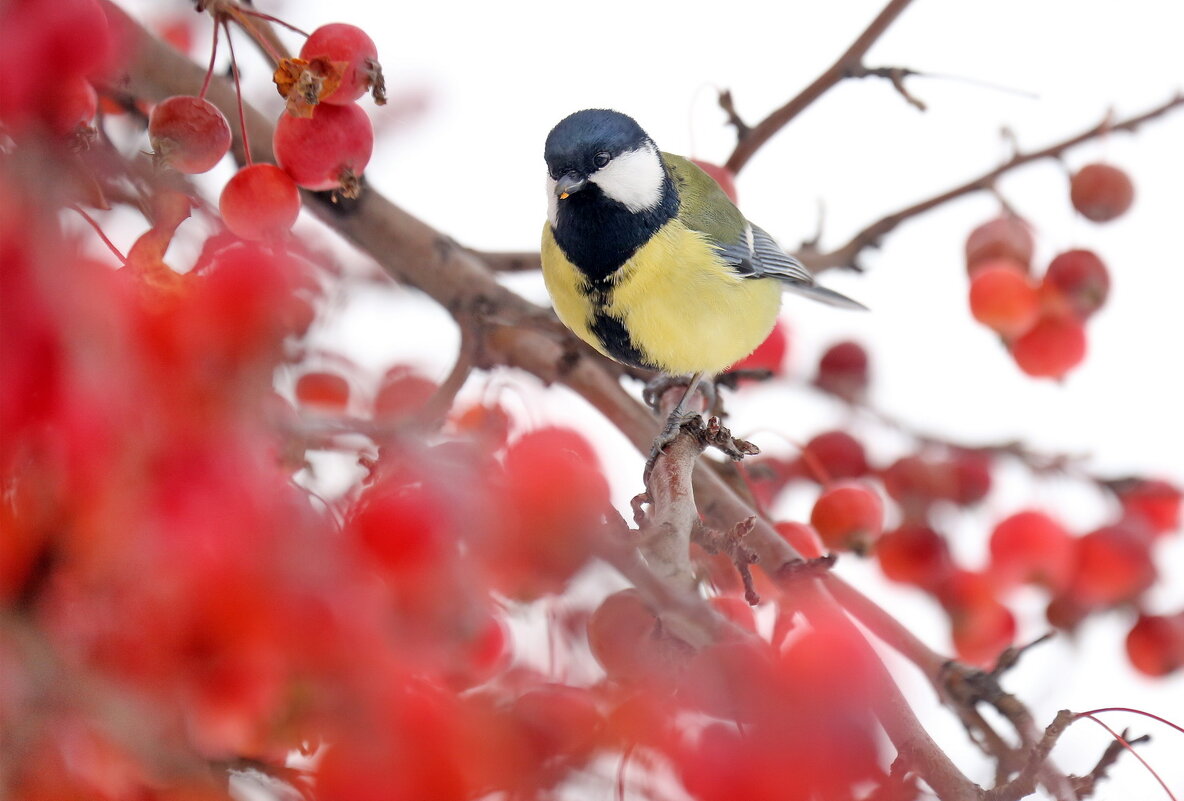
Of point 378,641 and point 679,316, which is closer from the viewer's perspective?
point 378,641

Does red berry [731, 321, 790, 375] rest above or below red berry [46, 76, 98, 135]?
above

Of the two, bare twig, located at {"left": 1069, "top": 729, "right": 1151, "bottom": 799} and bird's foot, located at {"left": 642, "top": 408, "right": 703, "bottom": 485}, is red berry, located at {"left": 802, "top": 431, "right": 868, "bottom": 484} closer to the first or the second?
bird's foot, located at {"left": 642, "top": 408, "right": 703, "bottom": 485}

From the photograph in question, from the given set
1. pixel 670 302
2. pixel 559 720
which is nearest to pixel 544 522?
pixel 559 720

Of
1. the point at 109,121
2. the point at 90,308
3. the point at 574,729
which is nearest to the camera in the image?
the point at 90,308

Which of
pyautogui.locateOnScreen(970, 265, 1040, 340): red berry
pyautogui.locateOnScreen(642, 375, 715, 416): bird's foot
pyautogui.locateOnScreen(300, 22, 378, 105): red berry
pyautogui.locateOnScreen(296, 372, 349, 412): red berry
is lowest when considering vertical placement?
pyautogui.locateOnScreen(296, 372, 349, 412): red berry

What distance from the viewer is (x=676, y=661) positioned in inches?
9.7

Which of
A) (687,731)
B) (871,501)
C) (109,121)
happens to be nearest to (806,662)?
(687,731)

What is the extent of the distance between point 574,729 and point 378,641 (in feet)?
0.25

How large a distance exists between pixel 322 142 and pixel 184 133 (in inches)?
1.8

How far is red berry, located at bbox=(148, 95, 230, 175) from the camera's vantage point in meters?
0.30

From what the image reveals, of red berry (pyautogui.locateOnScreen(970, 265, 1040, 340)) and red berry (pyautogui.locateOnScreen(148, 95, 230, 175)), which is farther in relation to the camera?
red berry (pyautogui.locateOnScreen(970, 265, 1040, 340))

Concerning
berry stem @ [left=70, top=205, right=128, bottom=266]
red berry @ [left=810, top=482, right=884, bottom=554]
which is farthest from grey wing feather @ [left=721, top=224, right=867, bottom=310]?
berry stem @ [left=70, top=205, right=128, bottom=266]

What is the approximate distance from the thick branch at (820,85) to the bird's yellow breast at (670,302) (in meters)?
0.07

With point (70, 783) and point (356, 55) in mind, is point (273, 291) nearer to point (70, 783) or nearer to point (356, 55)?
point (70, 783)
